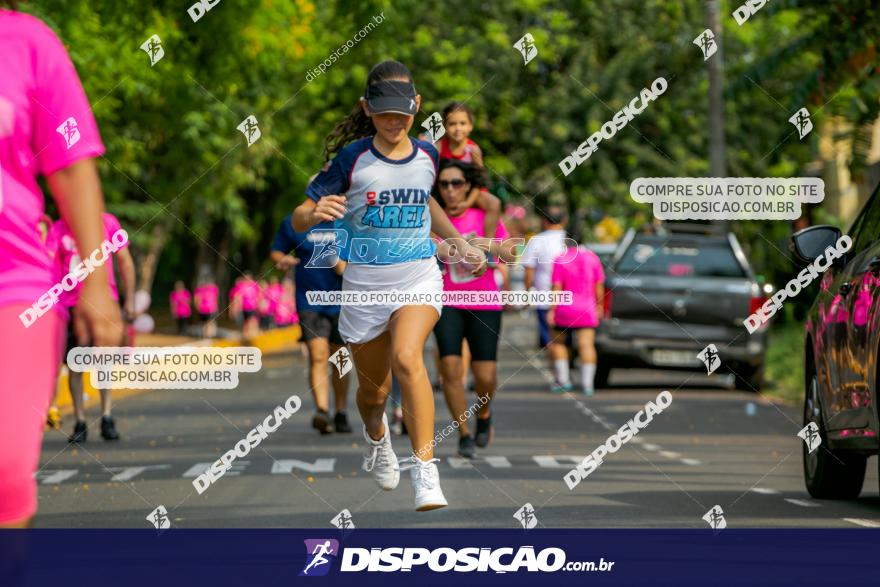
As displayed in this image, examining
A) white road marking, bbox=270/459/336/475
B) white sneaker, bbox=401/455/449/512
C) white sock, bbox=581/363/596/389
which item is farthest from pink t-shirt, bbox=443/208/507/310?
white sock, bbox=581/363/596/389

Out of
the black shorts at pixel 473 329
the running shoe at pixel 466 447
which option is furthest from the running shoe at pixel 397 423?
the black shorts at pixel 473 329

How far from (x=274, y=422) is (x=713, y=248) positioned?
7.35m

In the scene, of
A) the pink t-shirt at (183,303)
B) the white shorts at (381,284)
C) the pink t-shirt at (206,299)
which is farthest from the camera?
the pink t-shirt at (183,303)

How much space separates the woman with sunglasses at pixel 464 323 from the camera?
1109cm

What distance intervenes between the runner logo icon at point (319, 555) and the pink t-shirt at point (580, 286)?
45.7 feet

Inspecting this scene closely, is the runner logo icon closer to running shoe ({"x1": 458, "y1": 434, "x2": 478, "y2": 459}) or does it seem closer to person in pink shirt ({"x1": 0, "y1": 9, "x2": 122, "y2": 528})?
person in pink shirt ({"x1": 0, "y1": 9, "x2": 122, "y2": 528})

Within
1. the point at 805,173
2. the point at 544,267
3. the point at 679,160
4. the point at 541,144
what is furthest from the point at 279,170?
the point at 544,267

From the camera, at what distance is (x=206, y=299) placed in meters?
47.2

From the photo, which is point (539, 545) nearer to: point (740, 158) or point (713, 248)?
point (713, 248)

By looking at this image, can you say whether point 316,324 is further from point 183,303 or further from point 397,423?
point 183,303

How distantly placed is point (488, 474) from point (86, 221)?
23.8 feet

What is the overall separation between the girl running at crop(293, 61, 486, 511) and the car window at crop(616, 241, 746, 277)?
1296 centimetres

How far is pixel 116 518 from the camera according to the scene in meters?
8.84

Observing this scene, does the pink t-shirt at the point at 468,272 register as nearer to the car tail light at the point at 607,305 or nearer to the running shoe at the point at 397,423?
the running shoe at the point at 397,423
